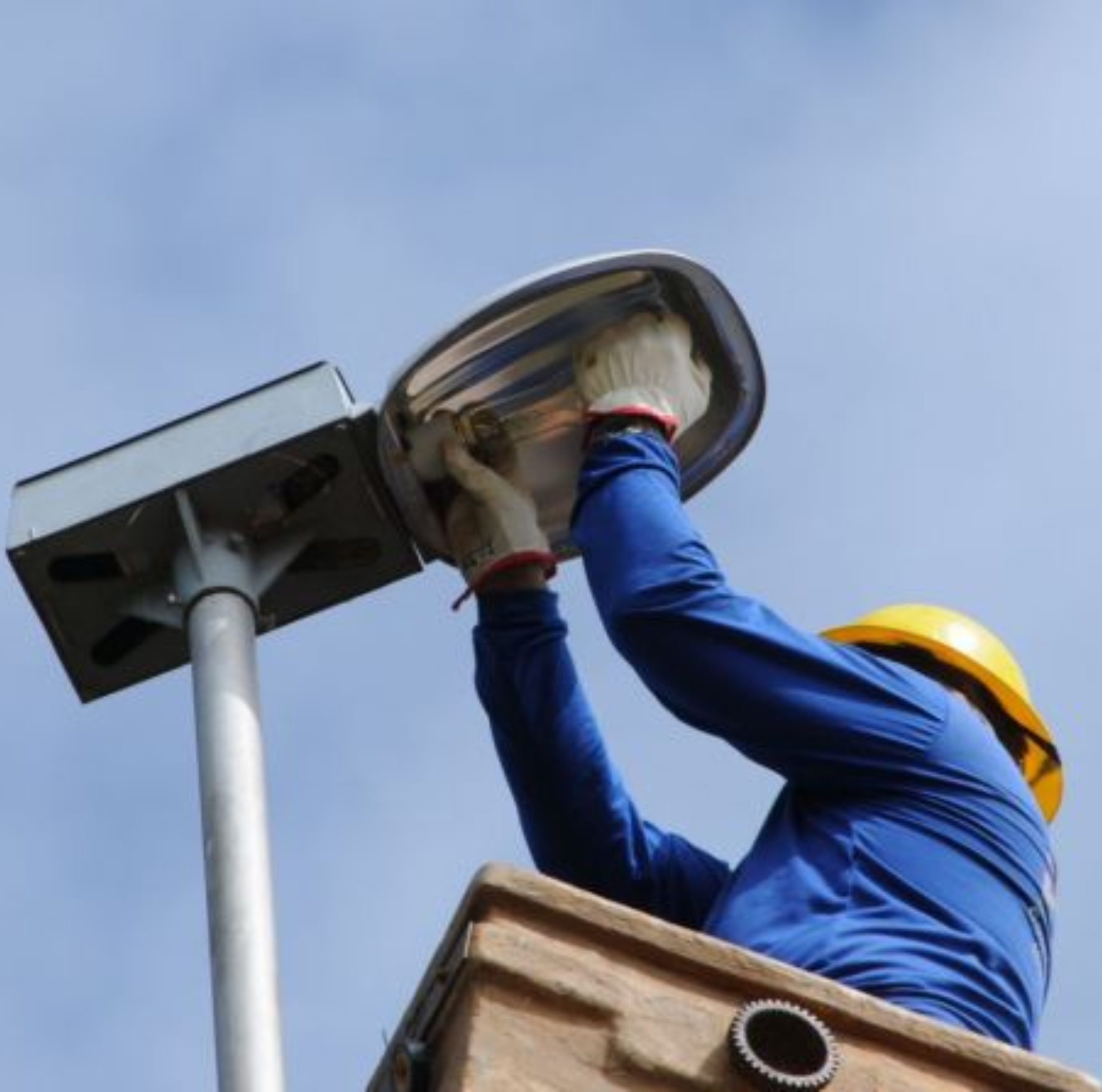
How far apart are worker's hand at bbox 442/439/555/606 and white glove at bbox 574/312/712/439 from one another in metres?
0.27

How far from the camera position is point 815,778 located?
8.36 meters

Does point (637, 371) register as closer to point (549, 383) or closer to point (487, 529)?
point (549, 383)

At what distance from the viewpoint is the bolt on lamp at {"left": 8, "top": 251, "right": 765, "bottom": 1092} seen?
323 inches

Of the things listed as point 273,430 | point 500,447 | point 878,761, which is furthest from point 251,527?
point 878,761

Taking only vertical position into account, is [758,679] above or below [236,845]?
above

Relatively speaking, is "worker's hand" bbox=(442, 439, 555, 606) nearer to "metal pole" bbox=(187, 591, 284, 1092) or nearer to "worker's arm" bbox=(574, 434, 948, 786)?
"worker's arm" bbox=(574, 434, 948, 786)

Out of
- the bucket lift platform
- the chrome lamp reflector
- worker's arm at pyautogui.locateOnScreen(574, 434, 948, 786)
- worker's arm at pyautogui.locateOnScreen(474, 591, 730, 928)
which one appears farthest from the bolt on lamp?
the bucket lift platform

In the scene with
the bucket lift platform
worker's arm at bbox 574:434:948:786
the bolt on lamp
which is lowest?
the bucket lift platform

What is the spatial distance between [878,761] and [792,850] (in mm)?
255

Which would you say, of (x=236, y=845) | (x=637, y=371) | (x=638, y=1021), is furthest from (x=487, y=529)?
(x=638, y=1021)

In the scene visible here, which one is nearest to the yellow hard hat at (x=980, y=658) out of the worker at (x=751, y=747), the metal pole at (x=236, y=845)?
the worker at (x=751, y=747)

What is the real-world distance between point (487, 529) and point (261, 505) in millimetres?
728

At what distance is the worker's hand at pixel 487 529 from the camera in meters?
8.84

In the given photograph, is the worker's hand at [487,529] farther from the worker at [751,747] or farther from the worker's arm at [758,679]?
the worker's arm at [758,679]
